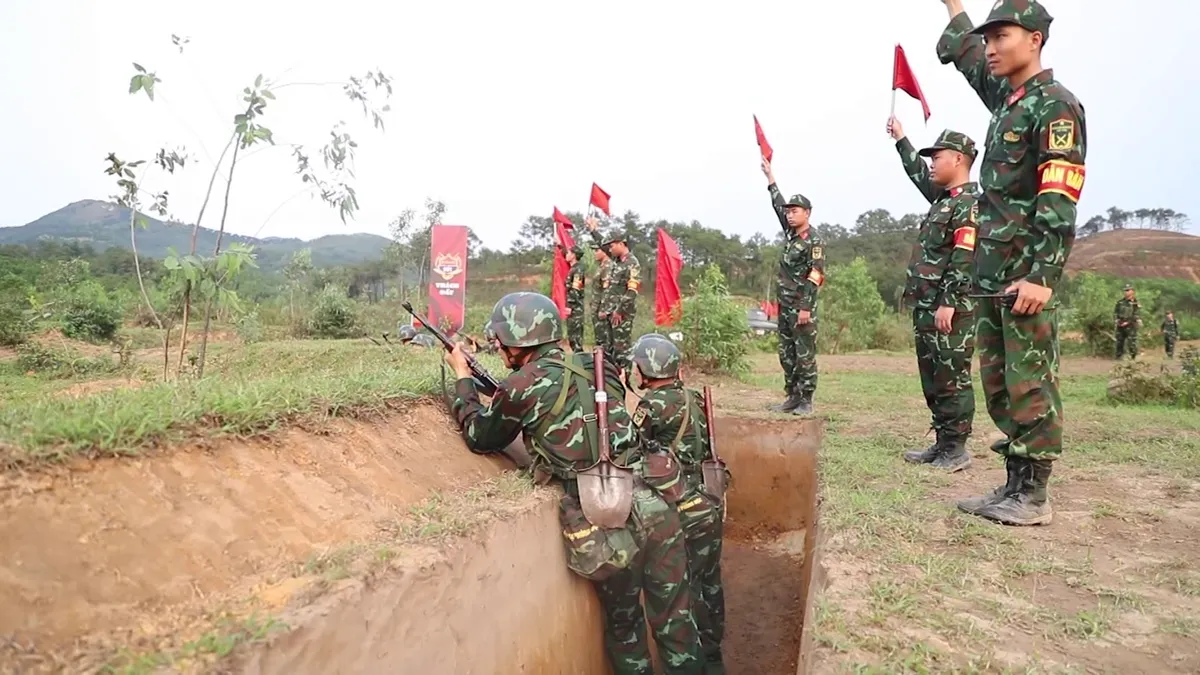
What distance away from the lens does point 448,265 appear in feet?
39.5

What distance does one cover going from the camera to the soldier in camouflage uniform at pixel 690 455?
4.66 meters

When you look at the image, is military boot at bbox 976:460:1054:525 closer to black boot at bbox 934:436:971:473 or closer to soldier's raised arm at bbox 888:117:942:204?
black boot at bbox 934:436:971:473

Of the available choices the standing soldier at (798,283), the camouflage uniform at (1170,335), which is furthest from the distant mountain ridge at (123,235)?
the camouflage uniform at (1170,335)

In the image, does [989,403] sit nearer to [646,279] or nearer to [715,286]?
[715,286]

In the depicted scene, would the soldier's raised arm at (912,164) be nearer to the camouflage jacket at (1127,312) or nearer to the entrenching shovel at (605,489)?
the entrenching shovel at (605,489)

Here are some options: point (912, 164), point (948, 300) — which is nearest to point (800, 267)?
point (912, 164)

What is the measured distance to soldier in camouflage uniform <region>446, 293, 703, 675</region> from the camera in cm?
366

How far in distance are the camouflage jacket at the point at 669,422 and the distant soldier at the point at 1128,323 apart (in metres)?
16.3

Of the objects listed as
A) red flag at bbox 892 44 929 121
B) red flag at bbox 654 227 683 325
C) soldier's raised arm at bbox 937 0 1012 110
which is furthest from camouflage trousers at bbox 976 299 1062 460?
red flag at bbox 654 227 683 325

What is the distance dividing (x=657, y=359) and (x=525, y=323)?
1.19m

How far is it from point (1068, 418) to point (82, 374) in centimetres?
1097

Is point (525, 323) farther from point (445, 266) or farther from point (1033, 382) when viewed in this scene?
point (445, 266)

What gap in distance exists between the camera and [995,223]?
11.6 ft

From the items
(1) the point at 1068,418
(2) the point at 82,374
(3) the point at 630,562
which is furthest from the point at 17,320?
(1) the point at 1068,418
